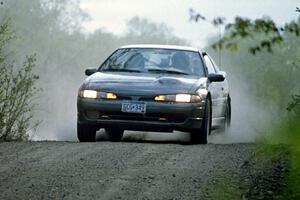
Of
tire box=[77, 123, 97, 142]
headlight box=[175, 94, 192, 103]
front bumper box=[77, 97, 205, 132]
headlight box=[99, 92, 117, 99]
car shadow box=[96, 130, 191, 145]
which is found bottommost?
car shadow box=[96, 130, 191, 145]

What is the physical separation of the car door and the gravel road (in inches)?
92.3

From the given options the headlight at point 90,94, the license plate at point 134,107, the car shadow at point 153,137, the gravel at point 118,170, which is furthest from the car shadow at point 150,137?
the gravel at point 118,170

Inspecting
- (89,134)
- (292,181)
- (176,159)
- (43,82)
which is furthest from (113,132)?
(43,82)

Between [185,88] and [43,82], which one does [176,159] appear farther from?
[43,82]

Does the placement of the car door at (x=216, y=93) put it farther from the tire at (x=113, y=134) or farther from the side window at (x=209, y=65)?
the tire at (x=113, y=134)

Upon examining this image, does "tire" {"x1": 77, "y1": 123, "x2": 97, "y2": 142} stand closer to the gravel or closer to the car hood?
the car hood

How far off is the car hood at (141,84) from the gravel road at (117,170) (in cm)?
131

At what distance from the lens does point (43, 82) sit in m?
83.8

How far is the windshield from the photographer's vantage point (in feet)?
46.9

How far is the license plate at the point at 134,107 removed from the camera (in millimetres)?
13078

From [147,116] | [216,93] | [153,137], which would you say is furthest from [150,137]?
[147,116]

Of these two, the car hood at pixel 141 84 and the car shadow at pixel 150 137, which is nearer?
the car hood at pixel 141 84

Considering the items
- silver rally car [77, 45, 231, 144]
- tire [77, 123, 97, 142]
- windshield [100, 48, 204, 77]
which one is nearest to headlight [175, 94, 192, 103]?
silver rally car [77, 45, 231, 144]

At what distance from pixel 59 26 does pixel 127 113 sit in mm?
84712
